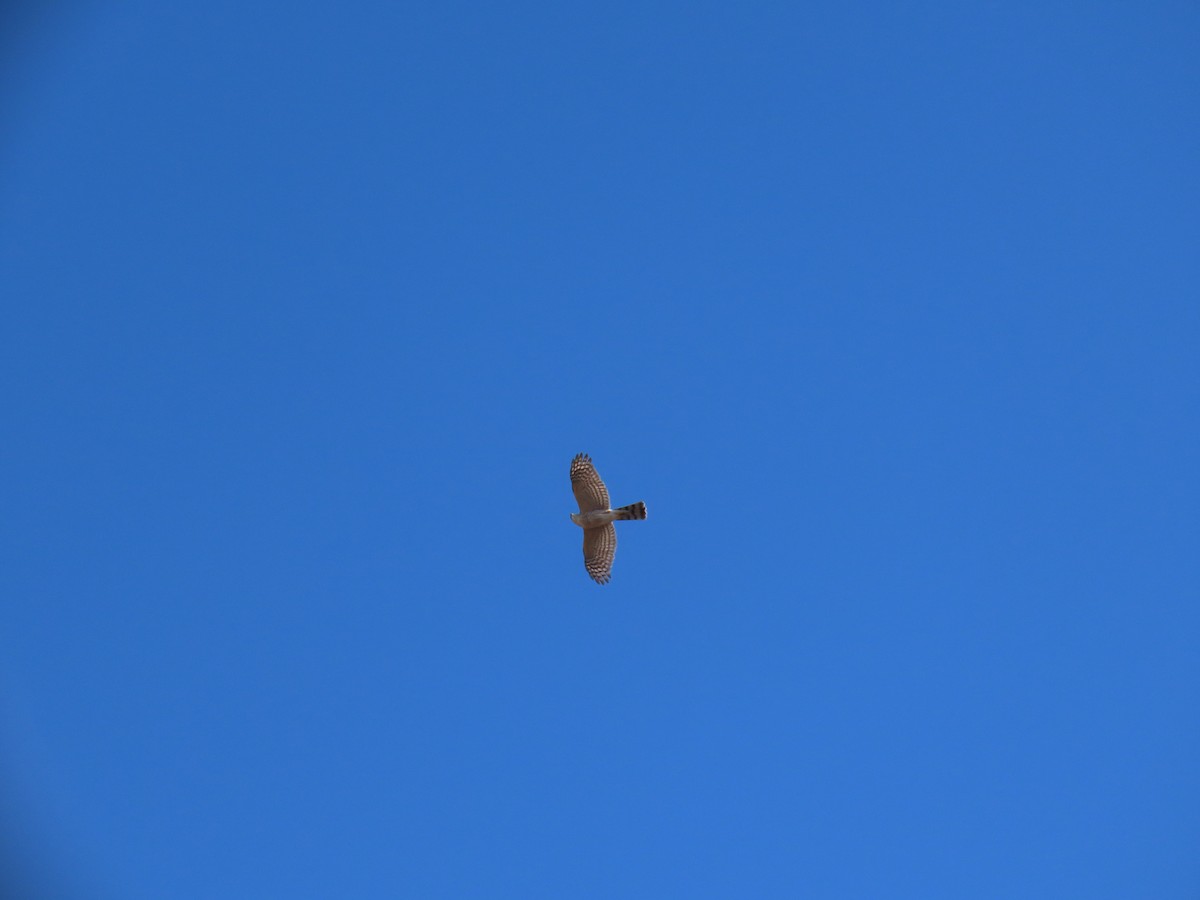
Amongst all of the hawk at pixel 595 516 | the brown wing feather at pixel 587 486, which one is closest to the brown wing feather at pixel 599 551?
the hawk at pixel 595 516

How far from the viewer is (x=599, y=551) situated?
895 inches

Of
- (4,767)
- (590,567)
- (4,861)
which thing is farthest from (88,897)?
(590,567)

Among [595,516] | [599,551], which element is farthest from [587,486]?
[599,551]

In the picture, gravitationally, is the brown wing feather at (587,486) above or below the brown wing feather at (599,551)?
above

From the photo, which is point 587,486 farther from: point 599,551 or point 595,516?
point 599,551

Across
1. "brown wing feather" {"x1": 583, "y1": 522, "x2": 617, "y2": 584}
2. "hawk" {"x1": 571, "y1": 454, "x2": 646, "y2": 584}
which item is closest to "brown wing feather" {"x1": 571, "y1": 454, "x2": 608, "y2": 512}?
"hawk" {"x1": 571, "y1": 454, "x2": 646, "y2": 584}

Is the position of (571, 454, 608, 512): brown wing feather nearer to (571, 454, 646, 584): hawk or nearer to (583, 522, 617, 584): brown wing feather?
(571, 454, 646, 584): hawk

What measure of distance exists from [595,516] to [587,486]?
32.8 inches

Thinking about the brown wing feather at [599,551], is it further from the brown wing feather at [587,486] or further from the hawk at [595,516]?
the brown wing feather at [587,486]

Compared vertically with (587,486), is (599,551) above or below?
below

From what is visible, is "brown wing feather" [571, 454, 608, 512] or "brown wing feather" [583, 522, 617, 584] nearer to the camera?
"brown wing feather" [571, 454, 608, 512]

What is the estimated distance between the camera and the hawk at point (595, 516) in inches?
864

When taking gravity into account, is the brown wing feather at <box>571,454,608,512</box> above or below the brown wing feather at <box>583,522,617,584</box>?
above

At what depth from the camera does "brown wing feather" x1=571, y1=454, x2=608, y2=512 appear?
71.9 feet
